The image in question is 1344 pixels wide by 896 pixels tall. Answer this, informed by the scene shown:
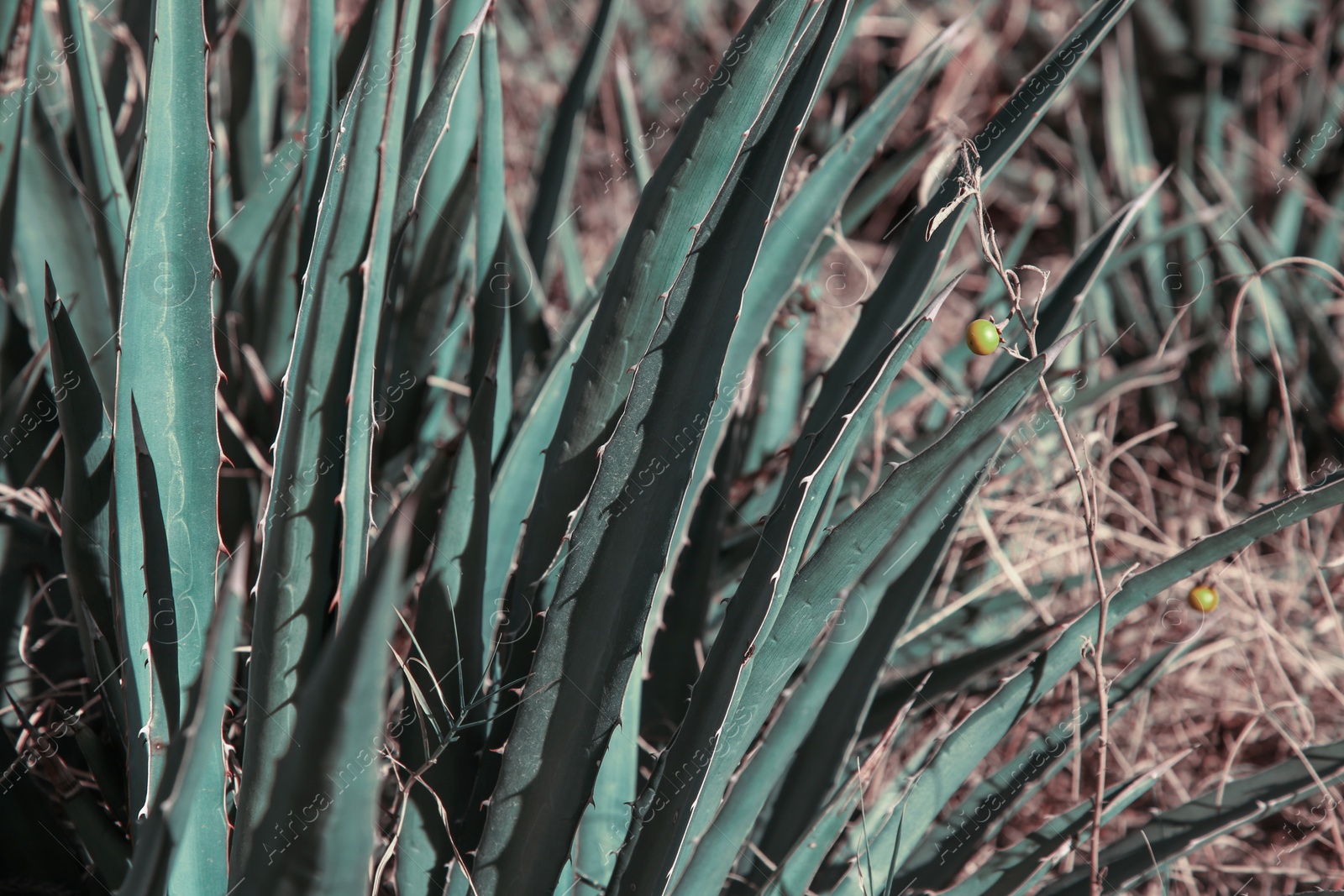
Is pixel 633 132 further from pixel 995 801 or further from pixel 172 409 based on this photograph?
pixel 995 801

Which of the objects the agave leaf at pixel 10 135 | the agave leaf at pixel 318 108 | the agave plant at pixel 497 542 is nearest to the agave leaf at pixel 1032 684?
the agave plant at pixel 497 542

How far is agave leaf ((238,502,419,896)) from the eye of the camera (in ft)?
1.05

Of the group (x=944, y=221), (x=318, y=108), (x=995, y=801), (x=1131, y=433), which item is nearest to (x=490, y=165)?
(x=318, y=108)

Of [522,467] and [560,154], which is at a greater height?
[560,154]

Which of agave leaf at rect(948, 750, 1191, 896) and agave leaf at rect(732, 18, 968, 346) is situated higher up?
agave leaf at rect(732, 18, 968, 346)

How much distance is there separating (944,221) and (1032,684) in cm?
33

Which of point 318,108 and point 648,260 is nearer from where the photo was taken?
point 648,260

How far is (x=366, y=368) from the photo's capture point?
1.85ft

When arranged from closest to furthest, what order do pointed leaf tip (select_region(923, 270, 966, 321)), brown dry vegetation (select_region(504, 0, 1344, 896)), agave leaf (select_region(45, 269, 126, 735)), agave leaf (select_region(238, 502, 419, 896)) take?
agave leaf (select_region(238, 502, 419, 896)) < pointed leaf tip (select_region(923, 270, 966, 321)) < agave leaf (select_region(45, 269, 126, 735)) < brown dry vegetation (select_region(504, 0, 1344, 896))

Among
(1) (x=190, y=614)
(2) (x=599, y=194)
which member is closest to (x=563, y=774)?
(1) (x=190, y=614)

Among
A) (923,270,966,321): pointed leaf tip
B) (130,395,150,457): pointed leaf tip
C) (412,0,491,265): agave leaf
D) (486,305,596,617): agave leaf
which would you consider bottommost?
(486,305,596,617): agave leaf

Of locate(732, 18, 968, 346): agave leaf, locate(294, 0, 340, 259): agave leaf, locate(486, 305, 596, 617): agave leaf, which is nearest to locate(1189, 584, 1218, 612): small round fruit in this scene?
locate(732, 18, 968, 346): agave leaf

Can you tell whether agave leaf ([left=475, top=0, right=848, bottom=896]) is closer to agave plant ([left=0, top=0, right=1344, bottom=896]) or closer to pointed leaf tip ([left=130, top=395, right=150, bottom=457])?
agave plant ([left=0, top=0, right=1344, bottom=896])

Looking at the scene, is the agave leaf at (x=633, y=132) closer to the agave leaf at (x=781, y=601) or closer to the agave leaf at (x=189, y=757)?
the agave leaf at (x=781, y=601)
